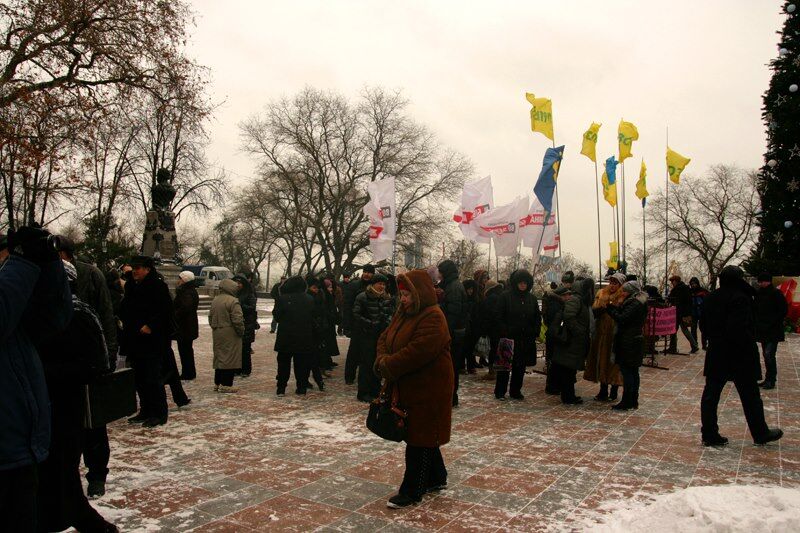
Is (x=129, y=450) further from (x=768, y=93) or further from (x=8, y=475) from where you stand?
(x=768, y=93)

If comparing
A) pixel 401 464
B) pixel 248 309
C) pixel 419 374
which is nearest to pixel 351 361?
pixel 248 309

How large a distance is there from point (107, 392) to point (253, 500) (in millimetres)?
1367

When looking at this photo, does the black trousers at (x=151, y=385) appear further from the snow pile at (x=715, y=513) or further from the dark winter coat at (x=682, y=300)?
the dark winter coat at (x=682, y=300)

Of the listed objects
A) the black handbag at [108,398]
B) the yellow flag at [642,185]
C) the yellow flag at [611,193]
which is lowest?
the black handbag at [108,398]

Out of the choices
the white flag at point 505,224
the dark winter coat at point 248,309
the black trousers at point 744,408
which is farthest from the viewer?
the white flag at point 505,224

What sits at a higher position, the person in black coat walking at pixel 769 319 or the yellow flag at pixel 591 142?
the yellow flag at pixel 591 142

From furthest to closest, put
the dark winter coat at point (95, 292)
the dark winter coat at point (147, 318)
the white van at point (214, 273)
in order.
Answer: the white van at point (214, 273) → the dark winter coat at point (147, 318) → the dark winter coat at point (95, 292)

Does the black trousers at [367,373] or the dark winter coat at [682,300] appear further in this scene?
the dark winter coat at [682,300]

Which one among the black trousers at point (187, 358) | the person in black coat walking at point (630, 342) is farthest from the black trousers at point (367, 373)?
the person in black coat walking at point (630, 342)

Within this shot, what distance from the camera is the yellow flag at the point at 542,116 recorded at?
15.6m

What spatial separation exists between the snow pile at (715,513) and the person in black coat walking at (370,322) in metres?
4.83

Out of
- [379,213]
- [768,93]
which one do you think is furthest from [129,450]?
[768,93]

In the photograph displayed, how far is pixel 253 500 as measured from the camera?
15.2 ft

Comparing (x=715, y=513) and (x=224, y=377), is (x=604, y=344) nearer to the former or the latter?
(x=715, y=513)
